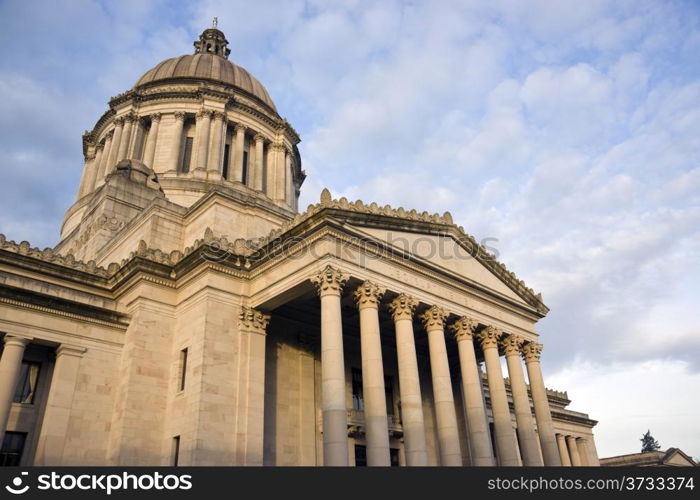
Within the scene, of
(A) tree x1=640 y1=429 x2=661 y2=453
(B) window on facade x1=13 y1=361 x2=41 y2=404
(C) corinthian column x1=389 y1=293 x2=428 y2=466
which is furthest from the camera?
(A) tree x1=640 y1=429 x2=661 y2=453

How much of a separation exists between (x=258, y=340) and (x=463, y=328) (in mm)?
10113

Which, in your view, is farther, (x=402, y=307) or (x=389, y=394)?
(x=389, y=394)

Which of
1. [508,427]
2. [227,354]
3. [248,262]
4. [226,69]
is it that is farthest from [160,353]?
[226,69]

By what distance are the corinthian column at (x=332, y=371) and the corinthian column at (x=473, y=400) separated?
24.3 ft

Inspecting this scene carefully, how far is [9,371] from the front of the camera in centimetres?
2147

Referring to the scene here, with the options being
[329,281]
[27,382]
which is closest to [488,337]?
[329,281]

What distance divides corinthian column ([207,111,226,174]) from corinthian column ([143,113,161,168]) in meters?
4.42

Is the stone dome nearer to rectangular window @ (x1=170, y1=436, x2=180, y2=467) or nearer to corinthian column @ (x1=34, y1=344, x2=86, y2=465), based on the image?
corinthian column @ (x1=34, y1=344, x2=86, y2=465)

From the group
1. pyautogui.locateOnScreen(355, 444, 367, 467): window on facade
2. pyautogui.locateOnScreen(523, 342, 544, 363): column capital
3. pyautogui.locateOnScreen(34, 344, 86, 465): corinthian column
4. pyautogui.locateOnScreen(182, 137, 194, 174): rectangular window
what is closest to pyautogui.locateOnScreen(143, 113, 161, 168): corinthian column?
pyautogui.locateOnScreen(182, 137, 194, 174): rectangular window

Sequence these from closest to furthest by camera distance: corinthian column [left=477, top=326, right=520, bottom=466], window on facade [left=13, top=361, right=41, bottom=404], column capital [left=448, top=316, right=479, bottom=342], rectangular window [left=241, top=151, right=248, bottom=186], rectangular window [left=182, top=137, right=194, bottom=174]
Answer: window on facade [left=13, top=361, right=41, bottom=404], corinthian column [left=477, top=326, right=520, bottom=466], column capital [left=448, top=316, right=479, bottom=342], rectangular window [left=182, top=137, right=194, bottom=174], rectangular window [left=241, top=151, right=248, bottom=186]

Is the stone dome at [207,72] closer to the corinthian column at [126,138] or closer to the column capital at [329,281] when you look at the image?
the corinthian column at [126,138]

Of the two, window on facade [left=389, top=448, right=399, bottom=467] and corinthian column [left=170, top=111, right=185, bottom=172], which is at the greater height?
corinthian column [left=170, top=111, right=185, bottom=172]

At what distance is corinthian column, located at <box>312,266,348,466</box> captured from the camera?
19656 mm

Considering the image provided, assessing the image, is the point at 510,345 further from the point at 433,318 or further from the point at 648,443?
the point at 648,443
